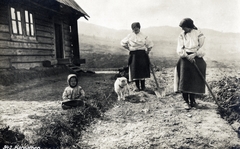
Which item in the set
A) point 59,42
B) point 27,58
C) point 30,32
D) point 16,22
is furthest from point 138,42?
point 59,42

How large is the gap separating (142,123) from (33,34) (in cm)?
538

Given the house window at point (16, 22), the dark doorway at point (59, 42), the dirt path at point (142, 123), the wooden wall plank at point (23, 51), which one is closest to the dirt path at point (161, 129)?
the dirt path at point (142, 123)

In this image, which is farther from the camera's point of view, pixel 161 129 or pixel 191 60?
pixel 191 60

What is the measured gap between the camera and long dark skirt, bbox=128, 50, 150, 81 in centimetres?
439

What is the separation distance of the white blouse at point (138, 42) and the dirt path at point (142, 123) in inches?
43.0

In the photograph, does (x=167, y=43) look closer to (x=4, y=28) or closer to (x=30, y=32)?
(x=30, y=32)

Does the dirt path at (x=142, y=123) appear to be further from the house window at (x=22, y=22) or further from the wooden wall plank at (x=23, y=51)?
the house window at (x=22, y=22)

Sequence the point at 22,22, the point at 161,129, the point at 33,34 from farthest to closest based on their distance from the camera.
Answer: the point at 33,34
the point at 22,22
the point at 161,129

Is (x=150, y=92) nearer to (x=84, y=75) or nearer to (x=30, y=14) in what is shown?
(x=84, y=75)

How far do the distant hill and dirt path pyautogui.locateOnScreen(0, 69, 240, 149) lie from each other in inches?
58.5

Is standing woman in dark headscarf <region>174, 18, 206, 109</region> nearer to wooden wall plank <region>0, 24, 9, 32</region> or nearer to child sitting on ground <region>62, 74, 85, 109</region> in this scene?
child sitting on ground <region>62, 74, 85, 109</region>

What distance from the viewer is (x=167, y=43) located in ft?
65.2

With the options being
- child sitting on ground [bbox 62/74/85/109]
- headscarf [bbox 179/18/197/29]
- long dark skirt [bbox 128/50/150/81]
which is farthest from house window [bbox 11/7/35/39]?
headscarf [bbox 179/18/197/29]

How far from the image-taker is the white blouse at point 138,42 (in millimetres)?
4297
